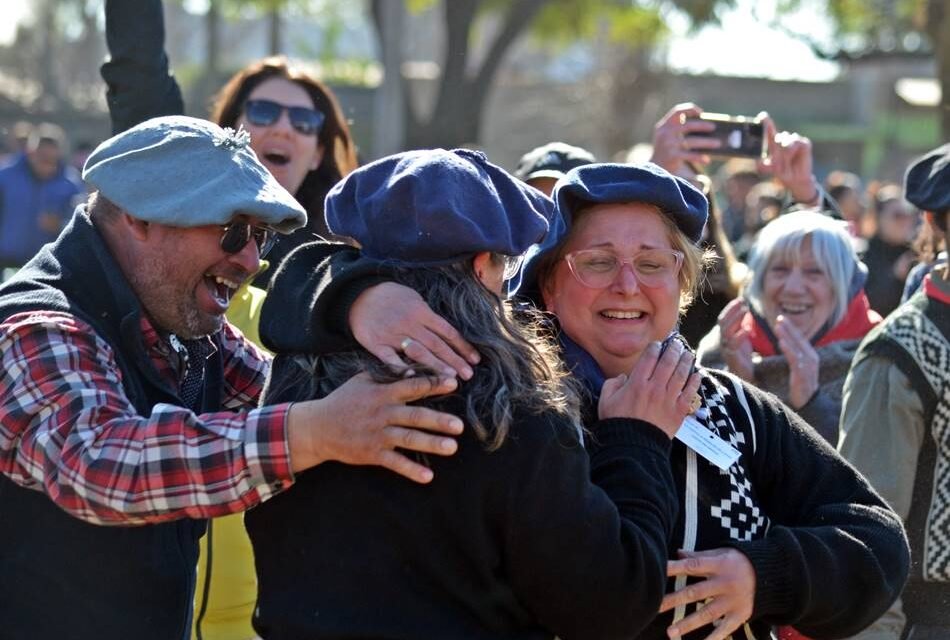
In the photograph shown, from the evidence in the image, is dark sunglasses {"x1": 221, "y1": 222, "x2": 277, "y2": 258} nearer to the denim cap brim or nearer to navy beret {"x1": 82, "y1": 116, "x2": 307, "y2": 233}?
navy beret {"x1": 82, "y1": 116, "x2": 307, "y2": 233}

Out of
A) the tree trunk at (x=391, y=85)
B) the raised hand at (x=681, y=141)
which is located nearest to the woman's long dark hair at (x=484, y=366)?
the raised hand at (x=681, y=141)

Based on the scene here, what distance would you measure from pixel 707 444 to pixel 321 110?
A: 2.76 metres

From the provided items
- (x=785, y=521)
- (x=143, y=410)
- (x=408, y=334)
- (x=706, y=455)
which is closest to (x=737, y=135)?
(x=785, y=521)

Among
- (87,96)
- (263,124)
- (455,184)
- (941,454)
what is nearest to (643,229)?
(455,184)

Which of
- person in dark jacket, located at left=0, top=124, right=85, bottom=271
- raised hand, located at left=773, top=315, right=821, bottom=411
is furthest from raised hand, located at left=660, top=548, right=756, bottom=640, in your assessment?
person in dark jacket, located at left=0, top=124, right=85, bottom=271

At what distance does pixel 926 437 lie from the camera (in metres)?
4.54

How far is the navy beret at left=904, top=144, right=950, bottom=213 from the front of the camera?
16.0 ft

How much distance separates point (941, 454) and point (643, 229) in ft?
5.66

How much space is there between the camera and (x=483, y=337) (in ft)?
8.81

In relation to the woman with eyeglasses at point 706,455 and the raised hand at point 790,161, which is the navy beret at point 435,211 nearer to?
the woman with eyeglasses at point 706,455

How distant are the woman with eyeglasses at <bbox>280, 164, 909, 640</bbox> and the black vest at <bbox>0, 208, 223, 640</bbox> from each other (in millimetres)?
400

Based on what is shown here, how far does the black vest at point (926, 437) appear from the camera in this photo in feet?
14.7

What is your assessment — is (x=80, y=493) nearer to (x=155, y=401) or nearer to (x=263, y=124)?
(x=155, y=401)

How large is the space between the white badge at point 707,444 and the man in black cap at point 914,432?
1462 mm
